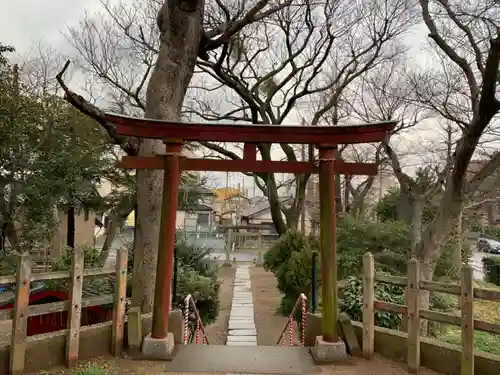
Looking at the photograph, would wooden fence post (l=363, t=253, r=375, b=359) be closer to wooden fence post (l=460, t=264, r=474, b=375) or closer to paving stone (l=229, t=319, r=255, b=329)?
wooden fence post (l=460, t=264, r=474, b=375)

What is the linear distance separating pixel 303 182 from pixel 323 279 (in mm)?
11898

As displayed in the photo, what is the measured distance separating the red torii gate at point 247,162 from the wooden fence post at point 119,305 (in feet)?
1.41

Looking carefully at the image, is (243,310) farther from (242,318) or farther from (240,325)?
(240,325)

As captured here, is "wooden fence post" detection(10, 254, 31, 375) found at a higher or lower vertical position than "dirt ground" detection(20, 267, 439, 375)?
higher

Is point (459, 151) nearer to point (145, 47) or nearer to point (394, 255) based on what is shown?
point (394, 255)

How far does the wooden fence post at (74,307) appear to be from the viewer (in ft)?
16.7

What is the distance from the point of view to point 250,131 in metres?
5.80

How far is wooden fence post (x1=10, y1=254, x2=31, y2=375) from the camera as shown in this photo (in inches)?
183

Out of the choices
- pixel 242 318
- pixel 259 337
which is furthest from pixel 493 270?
pixel 259 337

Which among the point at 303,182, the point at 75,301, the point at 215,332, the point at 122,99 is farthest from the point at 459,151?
the point at 122,99

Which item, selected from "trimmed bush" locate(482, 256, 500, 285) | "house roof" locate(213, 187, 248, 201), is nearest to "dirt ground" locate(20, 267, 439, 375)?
"trimmed bush" locate(482, 256, 500, 285)

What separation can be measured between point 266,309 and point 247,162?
409 inches

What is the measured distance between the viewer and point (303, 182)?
17422 mm

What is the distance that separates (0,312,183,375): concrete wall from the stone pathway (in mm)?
4597
